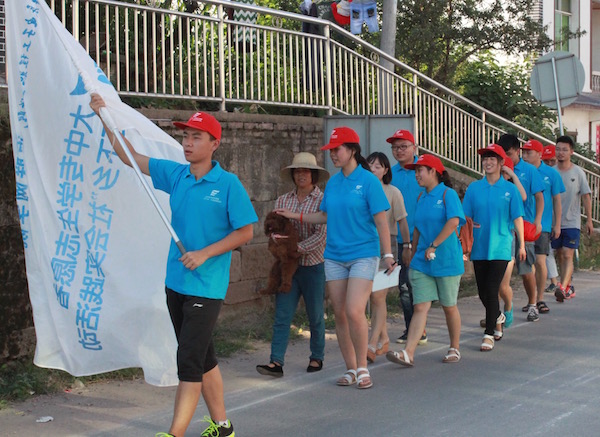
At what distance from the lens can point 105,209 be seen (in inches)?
239

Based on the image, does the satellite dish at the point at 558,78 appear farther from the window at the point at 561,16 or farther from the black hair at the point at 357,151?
the window at the point at 561,16

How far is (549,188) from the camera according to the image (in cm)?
Answer: 1130

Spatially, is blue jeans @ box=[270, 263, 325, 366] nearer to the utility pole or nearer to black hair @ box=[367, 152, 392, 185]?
black hair @ box=[367, 152, 392, 185]

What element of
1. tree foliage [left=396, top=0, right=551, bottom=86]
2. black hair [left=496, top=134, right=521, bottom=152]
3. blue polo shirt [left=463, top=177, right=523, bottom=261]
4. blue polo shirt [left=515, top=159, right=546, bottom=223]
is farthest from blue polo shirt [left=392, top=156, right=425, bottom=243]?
tree foliage [left=396, top=0, right=551, bottom=86]

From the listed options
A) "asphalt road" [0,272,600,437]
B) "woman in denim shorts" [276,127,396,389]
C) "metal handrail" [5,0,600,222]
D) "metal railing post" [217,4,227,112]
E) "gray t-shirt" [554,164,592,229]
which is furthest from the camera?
"gray t-shirt" [554,164,592,229]

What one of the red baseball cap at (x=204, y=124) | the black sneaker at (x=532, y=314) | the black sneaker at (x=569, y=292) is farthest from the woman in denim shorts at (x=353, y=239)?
the black sneaker at (x=569, y=292)

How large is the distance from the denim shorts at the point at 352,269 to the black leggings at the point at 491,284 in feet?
6.43

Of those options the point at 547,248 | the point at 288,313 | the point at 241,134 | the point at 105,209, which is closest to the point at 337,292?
the point at 288,313

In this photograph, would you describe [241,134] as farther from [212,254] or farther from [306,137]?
[212,254]

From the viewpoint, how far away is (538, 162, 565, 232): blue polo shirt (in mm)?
11227

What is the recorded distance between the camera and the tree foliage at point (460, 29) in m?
16.9

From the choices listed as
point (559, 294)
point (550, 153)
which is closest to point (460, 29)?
point (550, 153)

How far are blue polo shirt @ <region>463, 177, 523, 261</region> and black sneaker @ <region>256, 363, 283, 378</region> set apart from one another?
2333mm

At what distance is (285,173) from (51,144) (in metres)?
2.35
